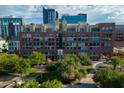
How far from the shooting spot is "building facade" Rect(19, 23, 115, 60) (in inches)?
422

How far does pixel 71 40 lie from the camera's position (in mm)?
10875

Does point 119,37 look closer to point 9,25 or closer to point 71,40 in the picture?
point 71,40

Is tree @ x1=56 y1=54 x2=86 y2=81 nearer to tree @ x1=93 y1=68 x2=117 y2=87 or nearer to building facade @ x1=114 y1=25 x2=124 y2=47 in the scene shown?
tree @ x1=93 y1=68 x2=117 y2=87

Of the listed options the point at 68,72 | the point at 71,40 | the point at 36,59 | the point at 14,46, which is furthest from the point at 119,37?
the point at 68,72

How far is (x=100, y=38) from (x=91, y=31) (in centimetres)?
53

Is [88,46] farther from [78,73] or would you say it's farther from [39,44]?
[78,73]

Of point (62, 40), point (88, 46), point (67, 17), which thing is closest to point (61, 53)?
point (62, 40)

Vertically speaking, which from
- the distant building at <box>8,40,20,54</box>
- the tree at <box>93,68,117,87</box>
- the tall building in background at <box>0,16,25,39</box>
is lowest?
the tree at <box>93,68,117,87</box>

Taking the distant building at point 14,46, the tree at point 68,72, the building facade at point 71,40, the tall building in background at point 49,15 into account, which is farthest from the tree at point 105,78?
the tall building in background at point 49,15

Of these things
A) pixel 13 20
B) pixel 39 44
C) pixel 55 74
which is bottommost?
pixel 55 74

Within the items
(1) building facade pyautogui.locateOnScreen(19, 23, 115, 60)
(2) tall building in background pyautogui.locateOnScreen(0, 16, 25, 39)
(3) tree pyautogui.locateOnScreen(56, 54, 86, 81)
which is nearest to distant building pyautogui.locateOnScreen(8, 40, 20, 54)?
(1) building facade pyautogui.locateOnScreen(19, 23, 115, 60)

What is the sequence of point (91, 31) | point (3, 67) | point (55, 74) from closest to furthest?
→ point (55, 74) → point (3, 67) → point (91, 31)
